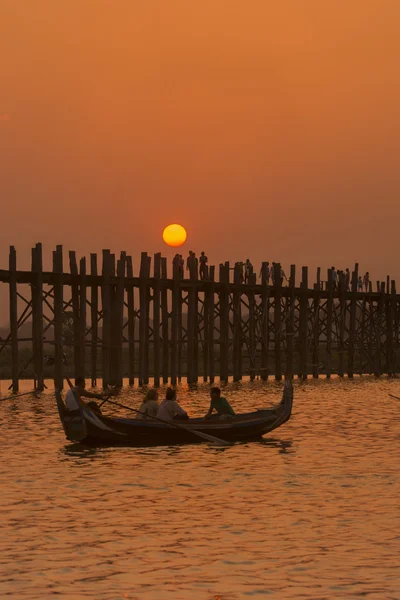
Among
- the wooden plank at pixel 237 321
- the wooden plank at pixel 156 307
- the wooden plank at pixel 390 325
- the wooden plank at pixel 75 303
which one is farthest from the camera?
the wooden plank at pixel 390 325

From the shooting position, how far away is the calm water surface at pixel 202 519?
1102cm

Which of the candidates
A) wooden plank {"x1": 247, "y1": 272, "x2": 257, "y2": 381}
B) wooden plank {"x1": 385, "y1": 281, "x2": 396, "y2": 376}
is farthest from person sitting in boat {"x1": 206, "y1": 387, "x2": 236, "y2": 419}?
wooden plank {"x1": 385, "y1": 281, "x2": 396, "y2": 376}

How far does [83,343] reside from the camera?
41.6 m

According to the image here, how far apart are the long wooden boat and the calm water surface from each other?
29 cm

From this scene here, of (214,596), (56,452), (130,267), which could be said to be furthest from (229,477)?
(130,267)

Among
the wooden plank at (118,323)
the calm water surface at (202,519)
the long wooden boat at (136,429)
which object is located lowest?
the calm water surface at (202,519)

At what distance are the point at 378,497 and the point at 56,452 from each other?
27.2 ft

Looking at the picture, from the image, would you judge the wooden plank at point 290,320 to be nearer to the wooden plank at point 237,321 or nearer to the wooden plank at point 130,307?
the wooden plank at point 237,321

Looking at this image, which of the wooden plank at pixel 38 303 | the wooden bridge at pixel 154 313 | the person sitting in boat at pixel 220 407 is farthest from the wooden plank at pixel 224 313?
the person sitting in boat at pixel 220 407

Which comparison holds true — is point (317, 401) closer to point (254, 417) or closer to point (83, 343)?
Result: point (83, 343)

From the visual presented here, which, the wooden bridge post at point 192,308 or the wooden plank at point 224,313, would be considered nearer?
the wooden bridge post at point 192,308

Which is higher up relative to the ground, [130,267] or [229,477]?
[130,267]

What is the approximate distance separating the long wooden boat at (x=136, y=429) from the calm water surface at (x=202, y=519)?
0.94 ft

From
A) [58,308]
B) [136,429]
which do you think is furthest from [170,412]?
[58,308]
